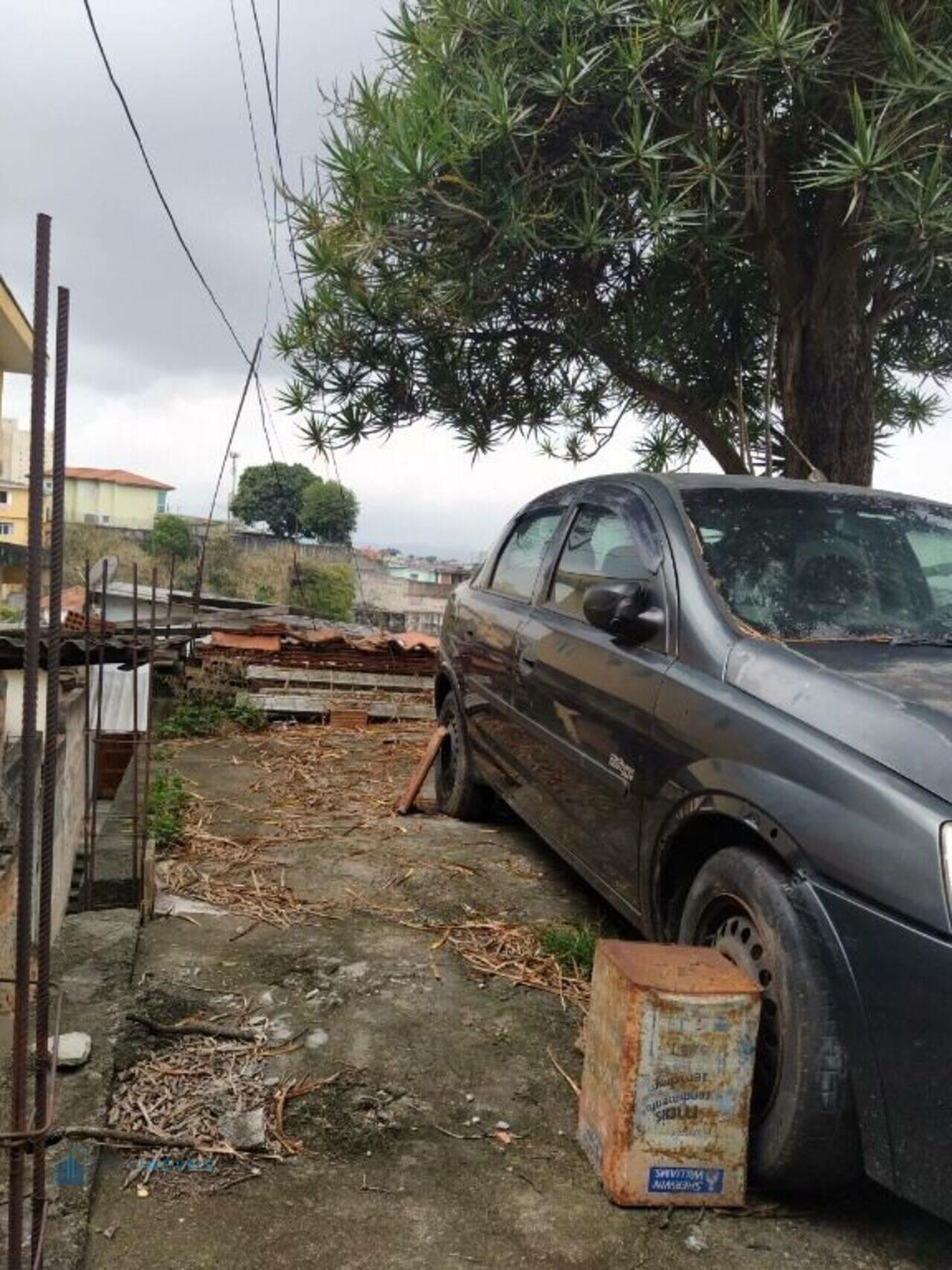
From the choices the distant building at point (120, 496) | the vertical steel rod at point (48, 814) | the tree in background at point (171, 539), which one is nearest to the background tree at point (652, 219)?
the vertical steel rod at point (48, 814)

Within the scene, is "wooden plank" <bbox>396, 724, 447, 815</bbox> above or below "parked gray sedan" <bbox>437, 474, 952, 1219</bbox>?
below

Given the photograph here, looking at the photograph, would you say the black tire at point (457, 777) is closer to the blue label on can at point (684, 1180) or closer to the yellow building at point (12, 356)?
the blue label on can at point (684, 1180)

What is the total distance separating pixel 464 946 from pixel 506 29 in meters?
5.14

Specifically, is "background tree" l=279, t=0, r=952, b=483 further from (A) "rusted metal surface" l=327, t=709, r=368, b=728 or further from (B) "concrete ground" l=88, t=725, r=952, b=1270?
(B) "concrete ground" l=88, t=725, r=952, b=1270

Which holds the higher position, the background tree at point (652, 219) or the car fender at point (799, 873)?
the background tree at point (652, 219)

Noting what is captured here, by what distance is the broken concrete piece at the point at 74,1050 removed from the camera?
229 cm

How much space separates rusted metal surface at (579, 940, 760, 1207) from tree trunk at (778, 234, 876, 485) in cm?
479

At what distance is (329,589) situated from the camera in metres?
36.9

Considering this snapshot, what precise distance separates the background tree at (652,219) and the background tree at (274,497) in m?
42.4

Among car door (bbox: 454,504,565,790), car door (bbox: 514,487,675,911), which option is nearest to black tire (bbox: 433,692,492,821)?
car door (bbox: 454,504,565,790)

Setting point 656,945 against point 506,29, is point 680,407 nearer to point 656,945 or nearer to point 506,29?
→ point 506,29

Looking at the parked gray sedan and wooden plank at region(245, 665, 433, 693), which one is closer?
the parked gray sedan

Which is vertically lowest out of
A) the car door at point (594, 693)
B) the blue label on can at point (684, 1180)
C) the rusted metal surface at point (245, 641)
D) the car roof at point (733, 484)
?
the blue label on can at point (684, 1180)

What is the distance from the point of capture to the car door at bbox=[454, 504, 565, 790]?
3.97m
